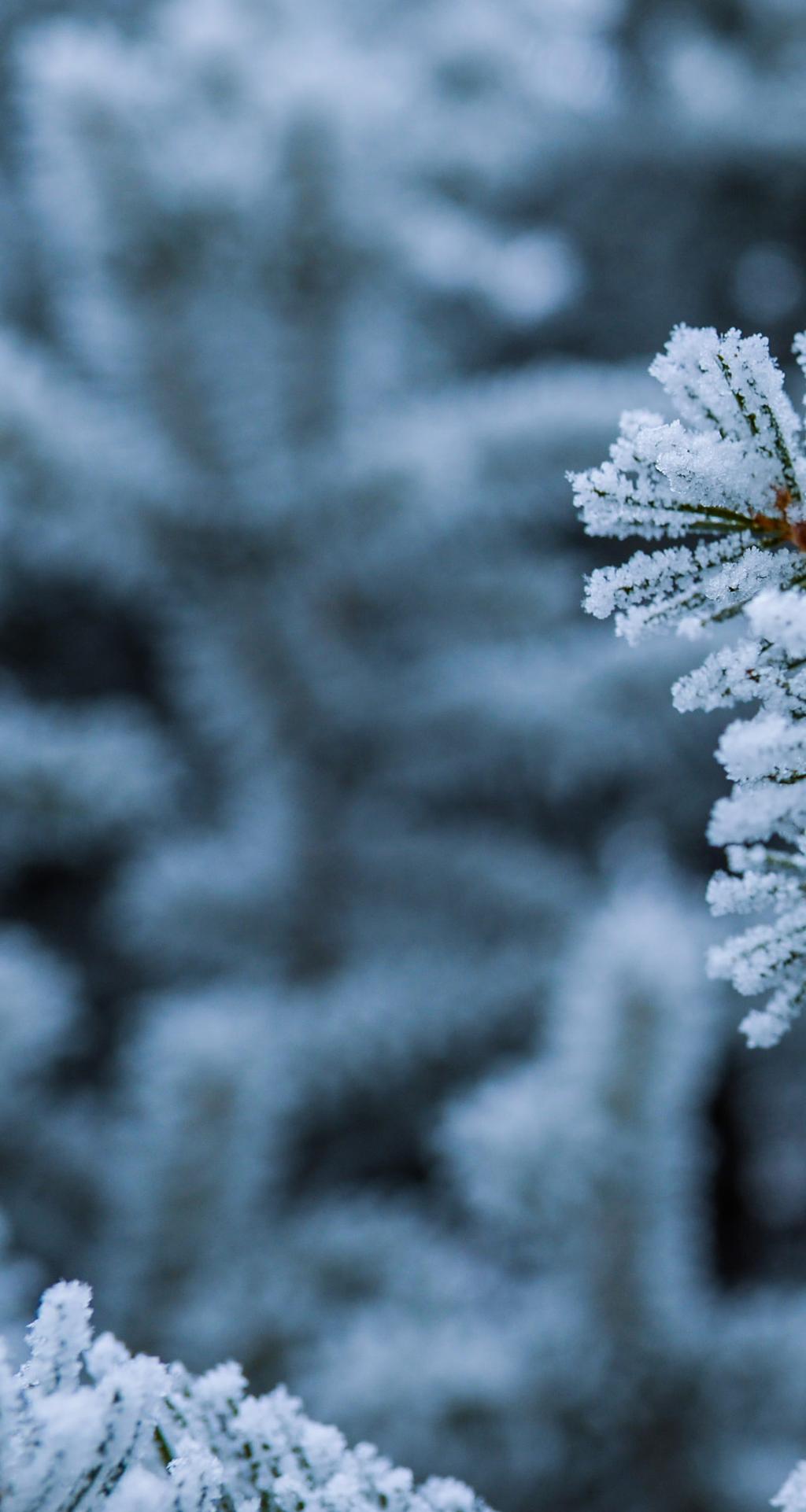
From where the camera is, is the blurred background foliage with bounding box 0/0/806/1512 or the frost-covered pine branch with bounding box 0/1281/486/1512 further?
the blurred background foliage with bounding box 0/0/806/1512

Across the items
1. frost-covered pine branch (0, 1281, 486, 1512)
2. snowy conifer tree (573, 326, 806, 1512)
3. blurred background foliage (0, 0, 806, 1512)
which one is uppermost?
blurred background foliage (0, 0, 806, 1512)

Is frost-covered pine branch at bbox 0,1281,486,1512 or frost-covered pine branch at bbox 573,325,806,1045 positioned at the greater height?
frost-covered pine branch at bbox 573,325,806,1045

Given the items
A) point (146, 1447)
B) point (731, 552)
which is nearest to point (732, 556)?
point (731, 552)

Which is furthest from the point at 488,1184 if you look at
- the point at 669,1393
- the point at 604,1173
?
the point at 669,1393

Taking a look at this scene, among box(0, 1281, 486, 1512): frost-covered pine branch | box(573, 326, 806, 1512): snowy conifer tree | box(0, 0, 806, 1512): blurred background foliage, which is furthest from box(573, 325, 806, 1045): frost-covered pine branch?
box(0, 0, 806, 1512): blurred background foliage

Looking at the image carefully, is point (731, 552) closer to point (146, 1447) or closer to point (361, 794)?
point (146, 1447)

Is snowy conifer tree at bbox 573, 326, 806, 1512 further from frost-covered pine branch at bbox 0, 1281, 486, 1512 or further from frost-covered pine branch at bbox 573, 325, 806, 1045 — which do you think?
frost-covered pine branch at bbox 0, 1281, 486, 1512
